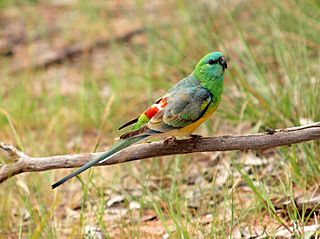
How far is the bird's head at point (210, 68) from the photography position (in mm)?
3166

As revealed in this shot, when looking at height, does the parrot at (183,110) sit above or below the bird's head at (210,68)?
below

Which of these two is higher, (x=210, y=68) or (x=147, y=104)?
(x=210, y=68)

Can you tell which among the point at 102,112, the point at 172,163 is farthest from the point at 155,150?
the point at 102,112

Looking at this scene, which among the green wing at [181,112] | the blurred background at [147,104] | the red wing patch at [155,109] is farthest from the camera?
the blurred background at [147,104]

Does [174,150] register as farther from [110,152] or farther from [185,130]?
[110,152]

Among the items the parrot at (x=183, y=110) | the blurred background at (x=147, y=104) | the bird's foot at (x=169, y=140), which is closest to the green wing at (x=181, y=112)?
the parrot at (x=183, y=110)

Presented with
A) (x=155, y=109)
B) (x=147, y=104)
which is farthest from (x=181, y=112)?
(x=147, y=104)

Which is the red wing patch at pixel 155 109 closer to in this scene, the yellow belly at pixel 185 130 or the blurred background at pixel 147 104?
the yellow belly at pixel 185 130

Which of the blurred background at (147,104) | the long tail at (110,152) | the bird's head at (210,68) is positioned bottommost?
the blurred background at (147,104)

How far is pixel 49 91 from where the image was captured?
5957mm

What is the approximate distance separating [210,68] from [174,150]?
0.43 metres

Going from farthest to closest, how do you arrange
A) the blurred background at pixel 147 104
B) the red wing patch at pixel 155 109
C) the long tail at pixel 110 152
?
the blurred background at pixel 147 104 < the red wing patch at pixel 155 109 < the long tail at pixel 110 152

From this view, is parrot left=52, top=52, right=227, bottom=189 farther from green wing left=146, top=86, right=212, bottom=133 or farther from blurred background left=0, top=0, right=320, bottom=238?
blurred background left=0, top=0, right=320, bottom=238

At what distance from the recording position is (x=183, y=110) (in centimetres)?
302
